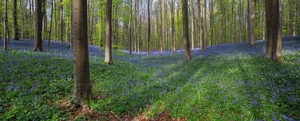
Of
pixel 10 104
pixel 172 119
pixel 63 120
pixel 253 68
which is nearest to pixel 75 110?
pixel 63 120

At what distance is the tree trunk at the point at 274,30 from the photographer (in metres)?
9.70

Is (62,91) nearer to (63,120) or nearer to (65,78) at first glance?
(65,78)

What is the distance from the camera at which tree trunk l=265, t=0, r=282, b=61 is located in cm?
970

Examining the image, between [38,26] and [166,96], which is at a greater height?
[38,26]

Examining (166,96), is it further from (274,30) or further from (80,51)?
(274,30)

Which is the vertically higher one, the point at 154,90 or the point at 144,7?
the point at 144,7

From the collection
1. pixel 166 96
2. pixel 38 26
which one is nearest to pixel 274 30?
pixel 166 96

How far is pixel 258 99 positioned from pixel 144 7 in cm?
3675

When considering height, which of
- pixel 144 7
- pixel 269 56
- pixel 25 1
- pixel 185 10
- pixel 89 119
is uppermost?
pixel 25 1

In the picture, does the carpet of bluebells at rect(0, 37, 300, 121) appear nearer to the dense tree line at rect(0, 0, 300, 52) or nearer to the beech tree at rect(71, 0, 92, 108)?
the beech tree at rect(71, 0, 92, 108)

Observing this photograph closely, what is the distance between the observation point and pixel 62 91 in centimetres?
663

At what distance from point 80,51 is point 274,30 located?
36.9 ft

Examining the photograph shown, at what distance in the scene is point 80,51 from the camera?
529 cm

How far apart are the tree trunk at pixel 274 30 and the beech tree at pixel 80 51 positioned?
430 inches
